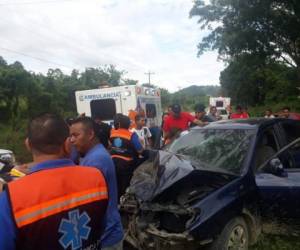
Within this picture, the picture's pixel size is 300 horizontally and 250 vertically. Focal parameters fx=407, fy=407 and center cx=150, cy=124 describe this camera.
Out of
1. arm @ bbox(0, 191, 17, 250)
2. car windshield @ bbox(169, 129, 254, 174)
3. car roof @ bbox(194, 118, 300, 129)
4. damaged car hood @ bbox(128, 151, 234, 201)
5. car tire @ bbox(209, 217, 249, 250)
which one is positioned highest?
car roof @ bbox(194, 118, 300, 129)

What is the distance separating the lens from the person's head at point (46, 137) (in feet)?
6.29

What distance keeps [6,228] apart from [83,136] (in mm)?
1445

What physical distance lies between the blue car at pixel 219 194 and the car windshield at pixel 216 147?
0.01 meters

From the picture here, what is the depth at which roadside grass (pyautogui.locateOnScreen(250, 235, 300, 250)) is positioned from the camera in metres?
4.70

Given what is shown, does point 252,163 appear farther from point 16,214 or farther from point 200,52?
point 200,52

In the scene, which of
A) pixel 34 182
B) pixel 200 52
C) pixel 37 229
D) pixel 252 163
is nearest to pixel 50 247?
pixel 37 229

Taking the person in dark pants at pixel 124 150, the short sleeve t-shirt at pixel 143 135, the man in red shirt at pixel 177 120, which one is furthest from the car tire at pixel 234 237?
the short sleeve t-shirt at pixel 143 135

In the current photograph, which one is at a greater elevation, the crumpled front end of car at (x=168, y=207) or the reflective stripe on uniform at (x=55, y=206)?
the reflective stripe on uniform at (x=55, y=206)

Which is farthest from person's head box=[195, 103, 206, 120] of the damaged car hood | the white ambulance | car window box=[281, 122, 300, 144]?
the damaged car hood

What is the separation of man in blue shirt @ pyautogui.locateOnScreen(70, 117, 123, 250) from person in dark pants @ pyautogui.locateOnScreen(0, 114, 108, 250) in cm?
72

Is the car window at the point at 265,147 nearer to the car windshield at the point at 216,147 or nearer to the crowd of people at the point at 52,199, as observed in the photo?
the car windshield at the point at 216,147

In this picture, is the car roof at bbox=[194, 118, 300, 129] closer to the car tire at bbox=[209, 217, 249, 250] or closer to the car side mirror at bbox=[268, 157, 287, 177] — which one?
the car side mirror at bbox=[268, 157, 287, 177]

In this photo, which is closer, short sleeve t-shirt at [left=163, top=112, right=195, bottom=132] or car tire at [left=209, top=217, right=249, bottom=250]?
car tire at [left=209, top=217, right=249, bottom=250]

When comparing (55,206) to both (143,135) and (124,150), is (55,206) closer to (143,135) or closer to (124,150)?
(124,150)
